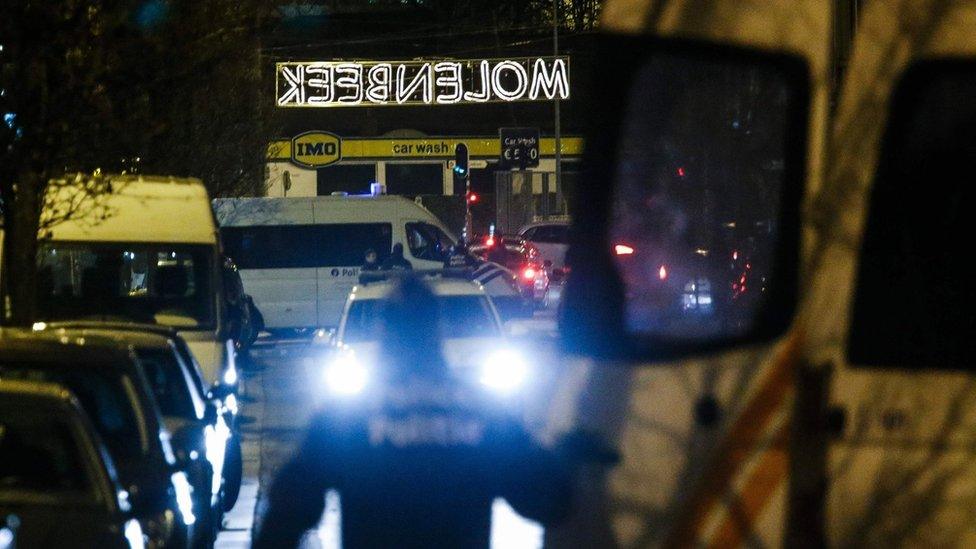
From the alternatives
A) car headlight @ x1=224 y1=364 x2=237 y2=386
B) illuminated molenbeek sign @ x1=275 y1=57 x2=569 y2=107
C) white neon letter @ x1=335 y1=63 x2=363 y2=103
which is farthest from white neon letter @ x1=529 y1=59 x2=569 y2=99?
car headlight @ x1=224 y1=364 x2=237 y2=386

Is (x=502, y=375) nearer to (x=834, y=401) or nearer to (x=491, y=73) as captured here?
(x=834, y=401)

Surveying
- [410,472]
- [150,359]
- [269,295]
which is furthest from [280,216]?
[410,472]

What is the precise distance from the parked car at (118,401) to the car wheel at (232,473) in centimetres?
319

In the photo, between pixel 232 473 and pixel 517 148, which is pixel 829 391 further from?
pixel 517 148

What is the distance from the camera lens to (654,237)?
407cm

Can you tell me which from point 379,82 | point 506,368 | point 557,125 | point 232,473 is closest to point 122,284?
A: point 506,368

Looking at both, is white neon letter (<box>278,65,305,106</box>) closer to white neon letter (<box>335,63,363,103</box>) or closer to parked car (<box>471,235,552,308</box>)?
white neon letter (<box>335,63,363,103</box>)

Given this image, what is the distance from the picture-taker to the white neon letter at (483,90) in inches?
2066

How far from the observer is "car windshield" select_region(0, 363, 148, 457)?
25.4ft

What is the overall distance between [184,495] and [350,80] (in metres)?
44.9

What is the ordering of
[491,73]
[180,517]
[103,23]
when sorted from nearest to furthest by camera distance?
[180,517] < [103,23] < [491,73]

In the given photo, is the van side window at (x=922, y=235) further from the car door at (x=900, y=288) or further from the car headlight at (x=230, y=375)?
the car headlight at (x=230, y=375)

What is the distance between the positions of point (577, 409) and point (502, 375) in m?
10.00

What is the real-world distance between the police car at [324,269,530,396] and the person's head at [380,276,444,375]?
7.90 m
